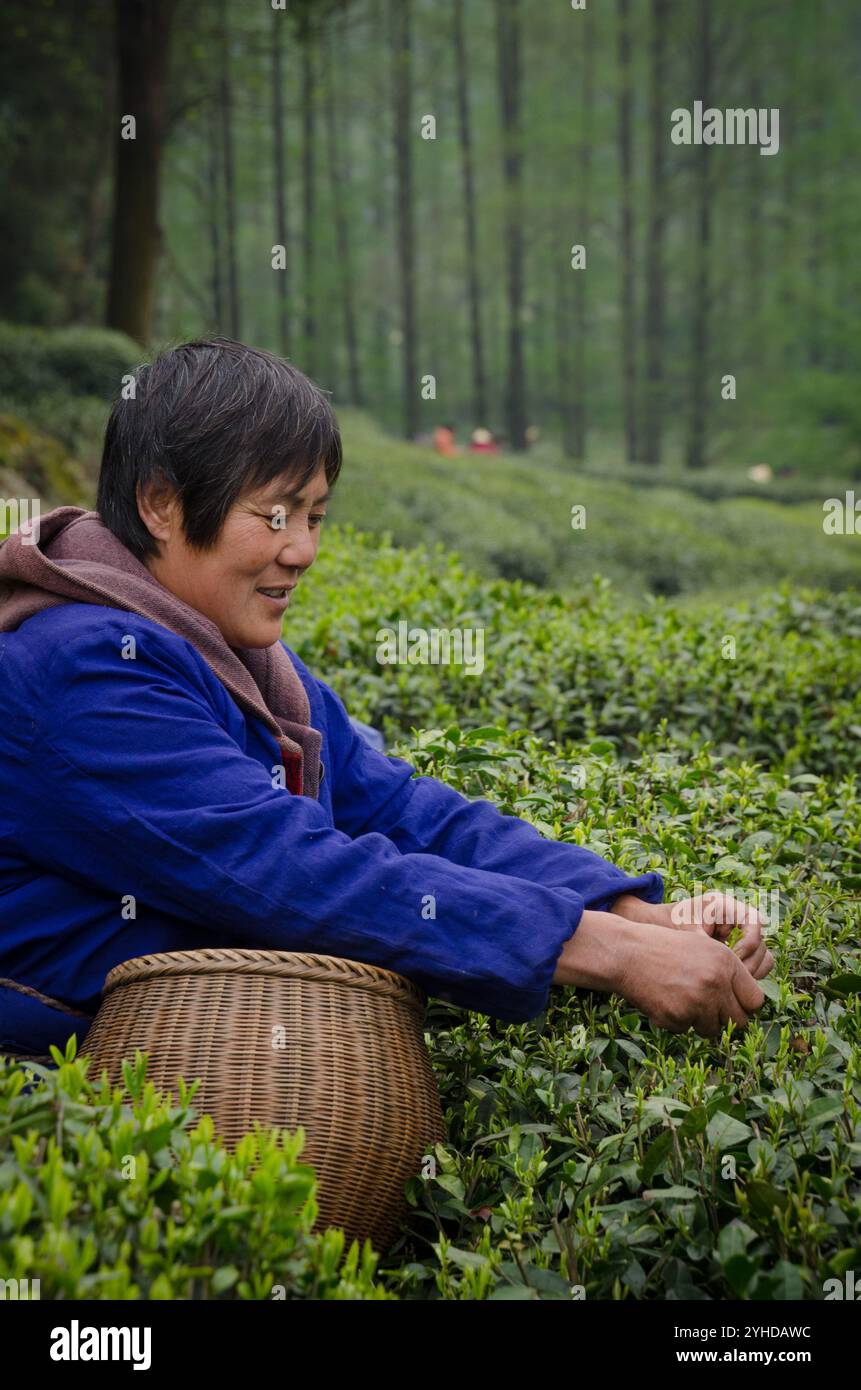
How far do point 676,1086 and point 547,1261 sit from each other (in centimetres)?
38

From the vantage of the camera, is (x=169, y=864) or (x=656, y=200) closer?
(x=169, y=864)

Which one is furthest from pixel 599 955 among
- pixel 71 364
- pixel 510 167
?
pixel 510 167

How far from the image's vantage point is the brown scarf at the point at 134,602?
2.15 m

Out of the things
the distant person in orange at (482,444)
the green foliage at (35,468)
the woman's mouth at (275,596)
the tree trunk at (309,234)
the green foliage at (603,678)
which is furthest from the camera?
the tree trunk at (309,234)

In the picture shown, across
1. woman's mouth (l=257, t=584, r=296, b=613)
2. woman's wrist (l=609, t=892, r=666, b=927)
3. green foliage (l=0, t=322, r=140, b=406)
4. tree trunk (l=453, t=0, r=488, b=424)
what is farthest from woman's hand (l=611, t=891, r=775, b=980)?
tree trunk (l=453, t=0, r=488, b=424)

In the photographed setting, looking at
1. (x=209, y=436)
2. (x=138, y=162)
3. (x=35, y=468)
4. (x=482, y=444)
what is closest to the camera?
(x=209, y=436)

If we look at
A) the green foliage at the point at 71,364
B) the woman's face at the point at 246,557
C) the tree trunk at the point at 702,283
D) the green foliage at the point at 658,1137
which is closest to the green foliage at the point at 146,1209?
the green foliage at the point at 658,1137

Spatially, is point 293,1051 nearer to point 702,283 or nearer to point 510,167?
point 702,283

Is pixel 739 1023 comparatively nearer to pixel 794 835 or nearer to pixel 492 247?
pixel 794 835

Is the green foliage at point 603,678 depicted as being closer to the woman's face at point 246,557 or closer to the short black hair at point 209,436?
the woman's face at point 246,557

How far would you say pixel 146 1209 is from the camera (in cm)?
153

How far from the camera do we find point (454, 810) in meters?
2.61

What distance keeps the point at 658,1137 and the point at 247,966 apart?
70 cm

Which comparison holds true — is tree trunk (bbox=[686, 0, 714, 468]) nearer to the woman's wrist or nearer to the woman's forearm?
the woman's wrist
